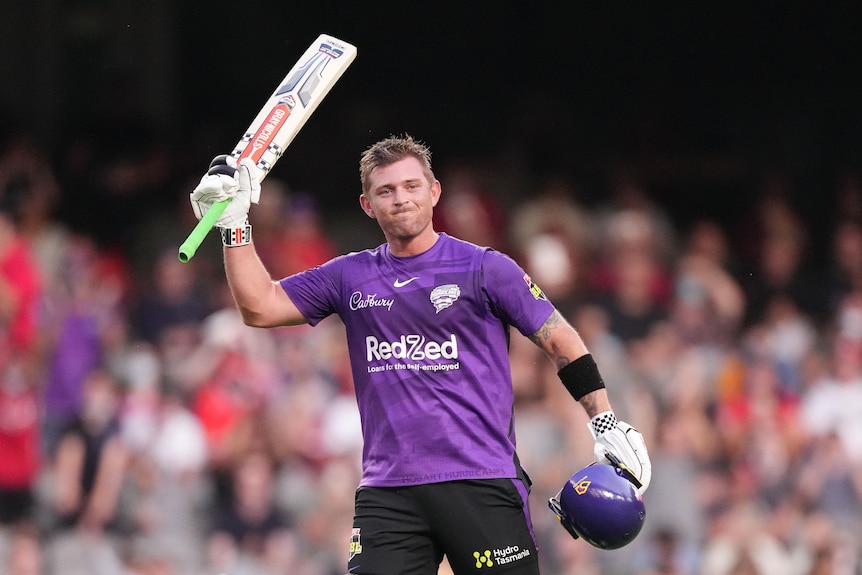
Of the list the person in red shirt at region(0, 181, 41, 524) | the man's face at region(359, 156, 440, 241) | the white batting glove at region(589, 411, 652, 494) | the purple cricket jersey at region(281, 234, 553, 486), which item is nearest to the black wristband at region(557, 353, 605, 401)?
the white batting glove at region(589, 411, 652, 494)

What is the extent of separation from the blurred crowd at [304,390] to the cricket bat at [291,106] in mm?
4572

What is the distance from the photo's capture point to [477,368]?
5.29m

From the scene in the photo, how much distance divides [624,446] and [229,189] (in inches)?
71.6

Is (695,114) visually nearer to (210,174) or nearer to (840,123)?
(840,123)

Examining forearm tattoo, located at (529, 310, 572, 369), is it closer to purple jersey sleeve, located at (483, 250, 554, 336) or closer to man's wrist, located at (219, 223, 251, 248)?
purple jersey sleeve, located at (483, 250, 554, 336)

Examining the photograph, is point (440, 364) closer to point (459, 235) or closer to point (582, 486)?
point (582, 486)

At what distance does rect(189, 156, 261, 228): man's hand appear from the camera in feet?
17.5

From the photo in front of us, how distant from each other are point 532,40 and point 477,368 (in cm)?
1009

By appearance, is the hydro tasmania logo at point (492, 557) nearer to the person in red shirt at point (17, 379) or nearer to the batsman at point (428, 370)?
the batsman at point (428, 370)

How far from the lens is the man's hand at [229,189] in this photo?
211 inches

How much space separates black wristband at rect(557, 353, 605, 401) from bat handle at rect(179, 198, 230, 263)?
1.46 meters

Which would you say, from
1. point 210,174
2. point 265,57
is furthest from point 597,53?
point 210,174

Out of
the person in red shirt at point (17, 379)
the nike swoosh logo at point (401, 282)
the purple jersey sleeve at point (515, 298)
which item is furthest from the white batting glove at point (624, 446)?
the person in red shirt at point (17, 379)

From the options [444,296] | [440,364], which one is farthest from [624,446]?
[444,296]
